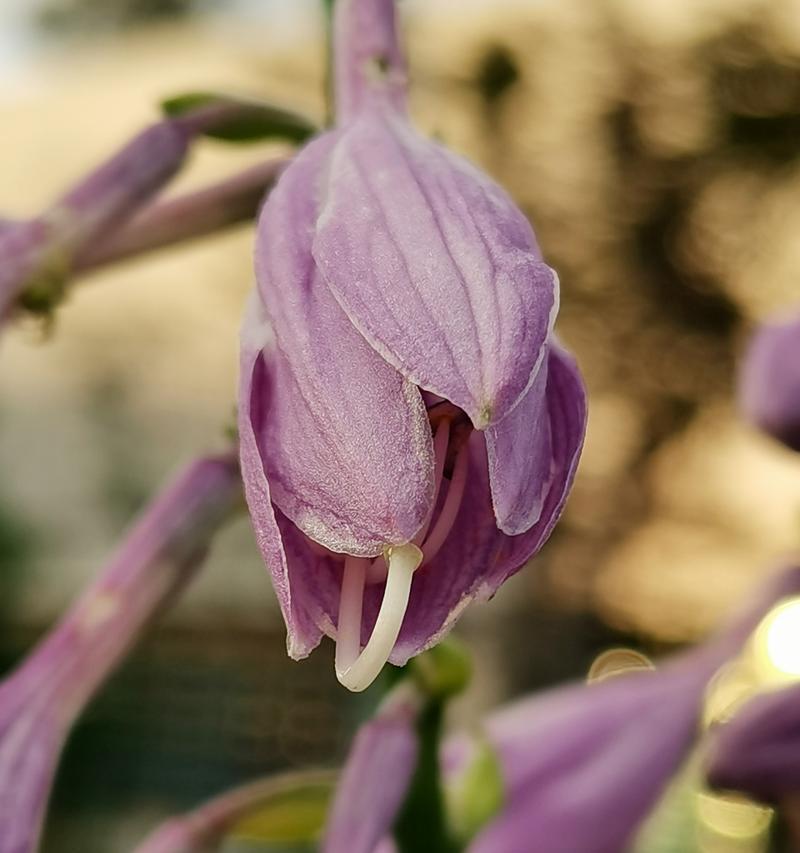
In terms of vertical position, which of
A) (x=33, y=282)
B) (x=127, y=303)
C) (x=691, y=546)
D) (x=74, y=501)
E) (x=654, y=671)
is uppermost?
(x=33, y=282)

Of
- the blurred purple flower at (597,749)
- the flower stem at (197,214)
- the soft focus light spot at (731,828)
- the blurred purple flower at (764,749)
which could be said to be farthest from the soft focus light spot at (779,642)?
the soft focus light spot at (731,828)

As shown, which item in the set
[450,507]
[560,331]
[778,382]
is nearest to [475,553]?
[450,507]

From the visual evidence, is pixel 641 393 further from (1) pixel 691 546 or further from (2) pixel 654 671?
(2) pixel 654 671

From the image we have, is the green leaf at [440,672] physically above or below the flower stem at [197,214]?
below

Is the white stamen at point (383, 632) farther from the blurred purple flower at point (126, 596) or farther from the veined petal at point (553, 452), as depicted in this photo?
the blurred purple flower at point (126, 596)

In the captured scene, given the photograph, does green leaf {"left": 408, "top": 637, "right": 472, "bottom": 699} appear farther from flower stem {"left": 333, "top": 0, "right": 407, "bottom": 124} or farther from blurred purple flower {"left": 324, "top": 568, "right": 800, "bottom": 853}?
flower stem {"left": 333, "top": 0, "right": 407, "bottom": 124}

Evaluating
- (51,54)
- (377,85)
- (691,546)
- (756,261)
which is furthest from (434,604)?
(51,54)

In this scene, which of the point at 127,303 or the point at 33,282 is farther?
the point at 127,303
